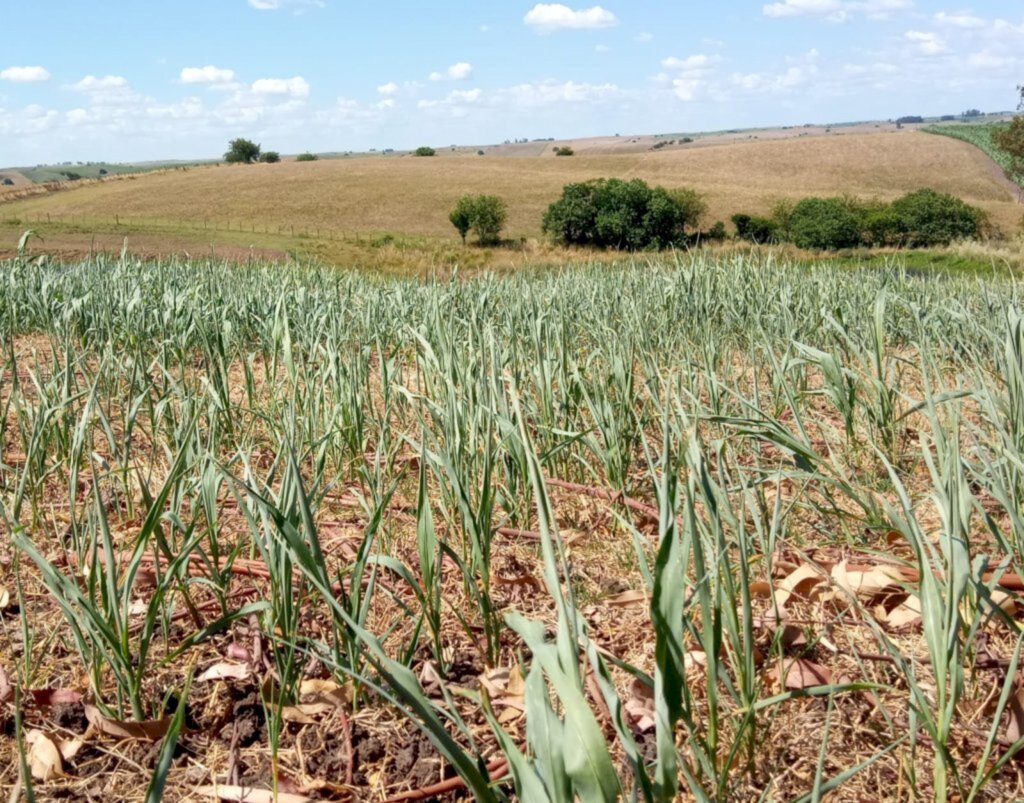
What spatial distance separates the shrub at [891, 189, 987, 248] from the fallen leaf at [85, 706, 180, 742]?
134 feet

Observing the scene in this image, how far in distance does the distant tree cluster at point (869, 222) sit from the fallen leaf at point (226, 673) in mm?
38828

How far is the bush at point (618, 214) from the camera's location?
43656 mm

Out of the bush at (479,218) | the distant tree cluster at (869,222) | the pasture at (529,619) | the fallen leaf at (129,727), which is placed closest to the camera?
the pasture at (529,619)

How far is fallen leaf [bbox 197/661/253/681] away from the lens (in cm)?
154

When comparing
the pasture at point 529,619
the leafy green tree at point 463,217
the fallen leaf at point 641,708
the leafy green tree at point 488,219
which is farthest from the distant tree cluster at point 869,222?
the fallen leaf at point 641,708

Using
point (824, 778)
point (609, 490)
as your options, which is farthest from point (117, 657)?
point (609, 490)

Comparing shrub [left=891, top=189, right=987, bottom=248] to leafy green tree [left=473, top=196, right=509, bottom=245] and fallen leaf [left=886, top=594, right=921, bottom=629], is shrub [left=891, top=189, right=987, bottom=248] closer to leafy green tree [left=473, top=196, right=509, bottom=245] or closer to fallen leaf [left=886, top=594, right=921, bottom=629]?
leafy green tree [left=473, top=196, right=509, bottom=245]

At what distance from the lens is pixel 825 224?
39.6m

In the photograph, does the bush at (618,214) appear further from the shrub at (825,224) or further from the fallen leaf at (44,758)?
the fallen leaf at (44,758)

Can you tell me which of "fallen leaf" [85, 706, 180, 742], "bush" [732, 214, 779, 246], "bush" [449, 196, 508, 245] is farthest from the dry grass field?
"fallen leaf" [85, 706, 180, 742]

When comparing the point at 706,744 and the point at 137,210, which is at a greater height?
the point at 137,210

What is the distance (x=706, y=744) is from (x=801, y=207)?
43.7 metres

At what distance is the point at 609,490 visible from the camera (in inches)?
88.7

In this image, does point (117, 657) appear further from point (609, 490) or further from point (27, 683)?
point (609, 490)
